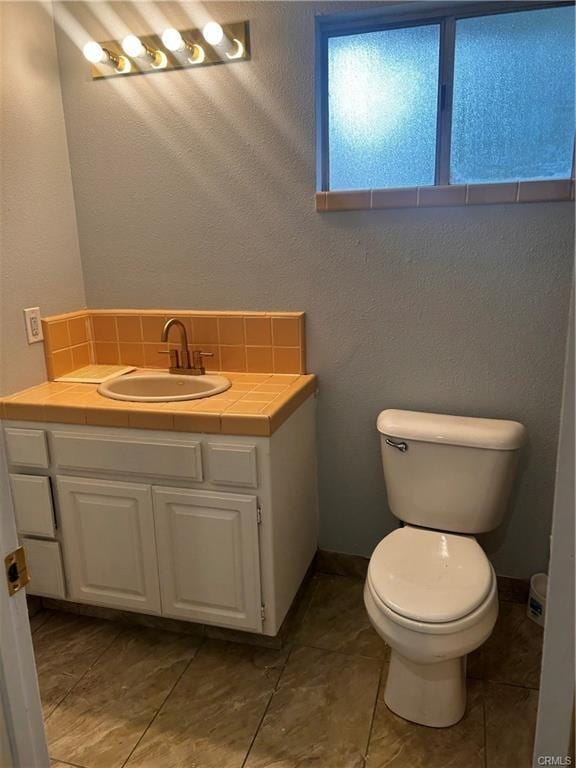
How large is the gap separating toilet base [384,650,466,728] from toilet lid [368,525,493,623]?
0.70ft

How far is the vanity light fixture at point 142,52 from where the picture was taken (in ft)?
6.06

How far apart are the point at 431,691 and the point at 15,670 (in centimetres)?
117

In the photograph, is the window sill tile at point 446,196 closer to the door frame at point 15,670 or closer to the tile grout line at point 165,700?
the door frame at point 15,670

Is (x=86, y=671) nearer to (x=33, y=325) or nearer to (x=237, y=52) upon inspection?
(x=33, y=325)

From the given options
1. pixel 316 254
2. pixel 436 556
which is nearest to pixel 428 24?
pixel 316 254

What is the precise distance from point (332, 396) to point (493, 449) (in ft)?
2.05

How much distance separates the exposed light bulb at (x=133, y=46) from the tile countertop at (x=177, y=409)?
46.4 inches

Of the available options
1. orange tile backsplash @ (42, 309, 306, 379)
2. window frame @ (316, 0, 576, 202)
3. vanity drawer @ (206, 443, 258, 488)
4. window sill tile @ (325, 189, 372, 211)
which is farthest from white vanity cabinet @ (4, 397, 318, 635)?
window frame @ (316, 0, 576, 202)

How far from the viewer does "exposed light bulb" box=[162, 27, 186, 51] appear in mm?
1790

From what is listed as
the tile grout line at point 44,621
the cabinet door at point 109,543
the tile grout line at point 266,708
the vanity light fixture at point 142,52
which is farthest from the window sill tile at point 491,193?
the tile grout line at point 44,621

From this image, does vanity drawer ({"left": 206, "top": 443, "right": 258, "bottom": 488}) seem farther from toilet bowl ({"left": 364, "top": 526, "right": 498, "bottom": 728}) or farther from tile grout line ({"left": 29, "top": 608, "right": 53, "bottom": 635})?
tile grout line ({"left": 29, "top": 608, "right": 53, "bottom": 635})

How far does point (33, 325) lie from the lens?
1.98 metres

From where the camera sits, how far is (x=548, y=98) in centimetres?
170

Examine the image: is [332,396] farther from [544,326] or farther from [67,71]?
[67,71]
